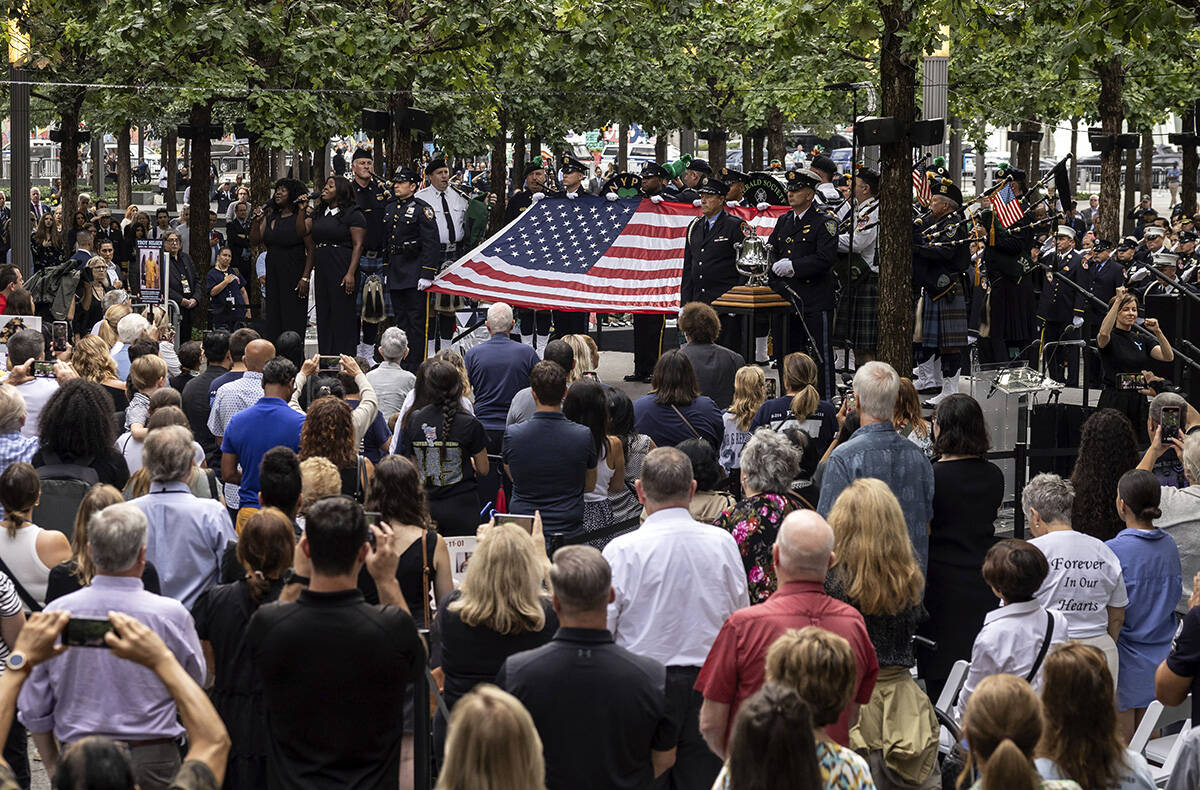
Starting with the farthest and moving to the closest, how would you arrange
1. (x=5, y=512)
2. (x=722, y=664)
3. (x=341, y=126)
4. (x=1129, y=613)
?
(x=341, y=126), (x=1129, y=613), (x=5, y=512), (x=722, y=664)

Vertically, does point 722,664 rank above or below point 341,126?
below

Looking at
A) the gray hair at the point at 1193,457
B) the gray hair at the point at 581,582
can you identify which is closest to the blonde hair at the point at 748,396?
the gray hair at the point at 1193,457

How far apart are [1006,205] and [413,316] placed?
5633 millimetres

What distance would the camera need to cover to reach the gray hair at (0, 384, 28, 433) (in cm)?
729

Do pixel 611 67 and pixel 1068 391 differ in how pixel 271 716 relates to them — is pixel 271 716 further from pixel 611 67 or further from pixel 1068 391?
pixel 611 67

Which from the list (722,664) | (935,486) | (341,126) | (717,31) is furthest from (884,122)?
(717,31)

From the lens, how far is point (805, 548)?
5121 millimetres

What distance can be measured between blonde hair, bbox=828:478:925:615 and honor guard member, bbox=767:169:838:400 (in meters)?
7.27

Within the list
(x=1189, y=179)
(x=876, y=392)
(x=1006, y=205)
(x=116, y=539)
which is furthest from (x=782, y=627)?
(x=1189, y=179)

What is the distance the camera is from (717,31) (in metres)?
29.6

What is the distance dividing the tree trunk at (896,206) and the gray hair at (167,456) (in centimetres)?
692

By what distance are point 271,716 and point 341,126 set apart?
18.7 meters

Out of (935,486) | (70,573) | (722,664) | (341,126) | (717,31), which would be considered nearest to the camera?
(722,664)

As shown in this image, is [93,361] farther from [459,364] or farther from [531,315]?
[531,315]
